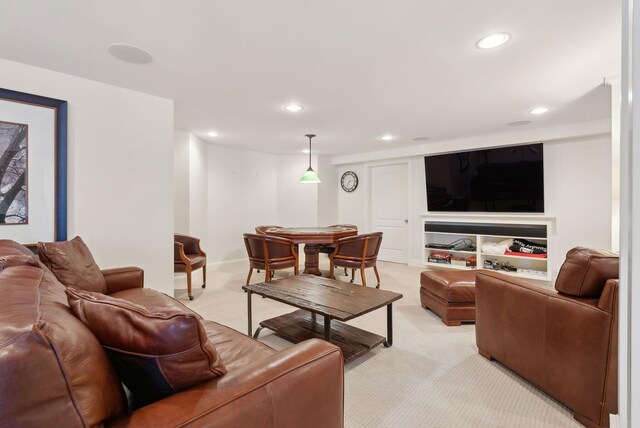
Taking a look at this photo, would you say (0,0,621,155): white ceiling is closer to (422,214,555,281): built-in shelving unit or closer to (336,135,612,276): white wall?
(336,135,612,276): white wall

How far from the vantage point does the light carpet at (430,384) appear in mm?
1695

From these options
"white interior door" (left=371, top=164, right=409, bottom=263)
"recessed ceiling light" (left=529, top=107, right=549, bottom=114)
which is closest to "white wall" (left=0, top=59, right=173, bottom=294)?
"recessed ceiling light" (left=529, top=107, right=549, bottom=114)

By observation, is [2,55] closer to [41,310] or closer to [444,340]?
[41,310]

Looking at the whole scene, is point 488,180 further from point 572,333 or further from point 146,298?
point 146,298

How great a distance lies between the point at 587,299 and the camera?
164 centimetres

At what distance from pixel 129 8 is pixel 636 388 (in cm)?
250

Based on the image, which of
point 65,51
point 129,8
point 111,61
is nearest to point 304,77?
point 129,8

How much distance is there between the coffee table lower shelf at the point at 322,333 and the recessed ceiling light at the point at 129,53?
230cm

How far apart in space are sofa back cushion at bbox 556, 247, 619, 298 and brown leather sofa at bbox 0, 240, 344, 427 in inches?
55.1

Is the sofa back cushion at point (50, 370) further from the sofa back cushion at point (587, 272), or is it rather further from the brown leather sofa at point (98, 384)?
the sofa back cushion at point (587, 272)

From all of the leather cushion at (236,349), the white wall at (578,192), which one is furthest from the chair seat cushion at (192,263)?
the white wall at (578,192)

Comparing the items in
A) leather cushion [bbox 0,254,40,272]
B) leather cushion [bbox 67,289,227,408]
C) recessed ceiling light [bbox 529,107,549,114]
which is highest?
recessed ceiling light [bbox 529,107,549,114]

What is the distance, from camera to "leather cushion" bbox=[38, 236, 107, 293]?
6.78ft

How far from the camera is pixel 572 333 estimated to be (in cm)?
165
